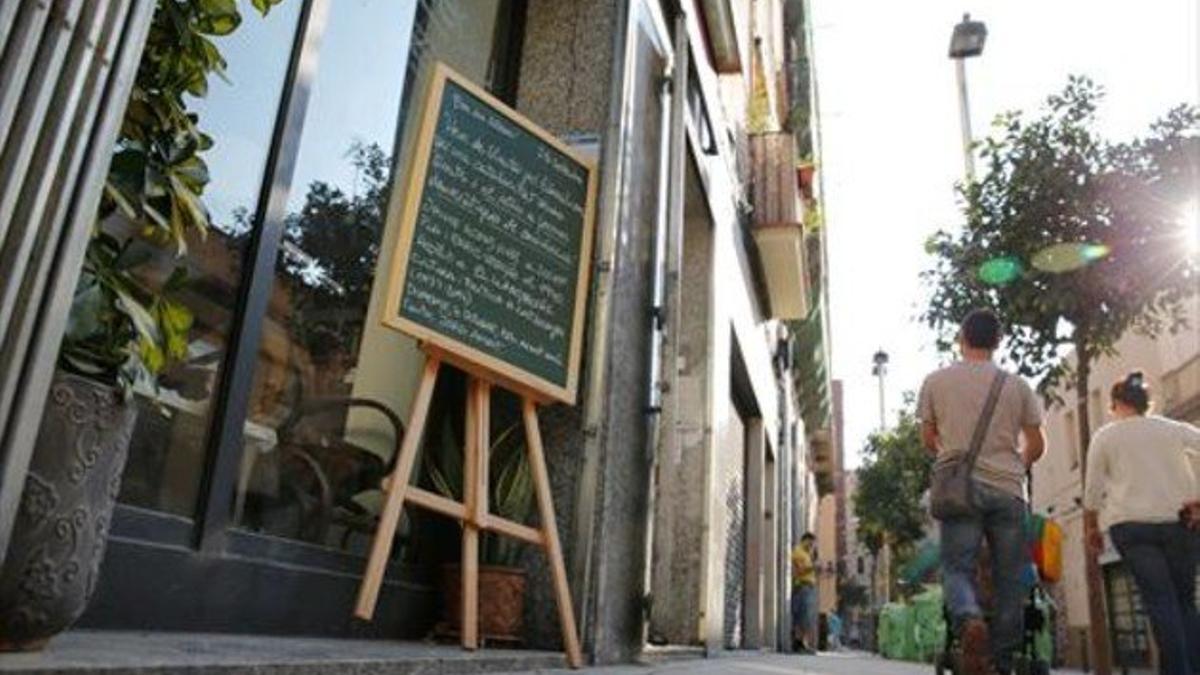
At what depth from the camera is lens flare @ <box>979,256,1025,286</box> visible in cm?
824

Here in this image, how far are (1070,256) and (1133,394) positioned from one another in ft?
9.58

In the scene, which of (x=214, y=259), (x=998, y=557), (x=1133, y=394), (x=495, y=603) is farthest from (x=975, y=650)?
(x=214, y=259)

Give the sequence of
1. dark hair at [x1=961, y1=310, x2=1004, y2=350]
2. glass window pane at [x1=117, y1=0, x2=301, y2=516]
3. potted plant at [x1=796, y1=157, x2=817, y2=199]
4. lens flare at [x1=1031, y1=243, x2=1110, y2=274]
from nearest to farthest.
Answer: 1. glass window pane at [x1=117, y1=0, x2=301, y2=516]
2. dark hair at [x1=961, y1=310, x2=1004, y2=350]
3. lens flare at [x1=1031, y1=243, x2=1110, y2=274]
4. potted plant at [x1=796, y1=157, x2=817, y2=199]

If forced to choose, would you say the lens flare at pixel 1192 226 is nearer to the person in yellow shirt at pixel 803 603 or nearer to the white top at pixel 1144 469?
the white top at pixel 1144 469

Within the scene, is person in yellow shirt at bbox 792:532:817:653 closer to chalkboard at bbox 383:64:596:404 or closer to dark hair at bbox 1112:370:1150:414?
dark hair at bbox 1112:370:1150:414

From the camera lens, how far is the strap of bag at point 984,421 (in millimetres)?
4141

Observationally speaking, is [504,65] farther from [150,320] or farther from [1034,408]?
[150,320]

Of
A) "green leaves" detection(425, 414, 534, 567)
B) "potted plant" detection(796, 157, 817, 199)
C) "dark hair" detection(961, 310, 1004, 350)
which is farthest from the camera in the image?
"potted plant" detection(796, 157, 817, 199)

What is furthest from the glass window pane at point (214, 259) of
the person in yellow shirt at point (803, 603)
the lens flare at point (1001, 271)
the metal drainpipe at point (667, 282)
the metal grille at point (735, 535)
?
the person in yellow shirt at point (803, 603)

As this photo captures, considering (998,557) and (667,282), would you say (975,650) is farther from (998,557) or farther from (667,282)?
(667,282)

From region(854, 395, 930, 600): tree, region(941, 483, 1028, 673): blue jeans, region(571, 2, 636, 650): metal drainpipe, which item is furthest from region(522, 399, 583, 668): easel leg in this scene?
region(854, 395, 930, 600): tree

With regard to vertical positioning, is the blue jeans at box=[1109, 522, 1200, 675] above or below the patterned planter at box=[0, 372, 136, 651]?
above

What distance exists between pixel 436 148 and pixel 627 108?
4.58 ft

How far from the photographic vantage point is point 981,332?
14.7ft
